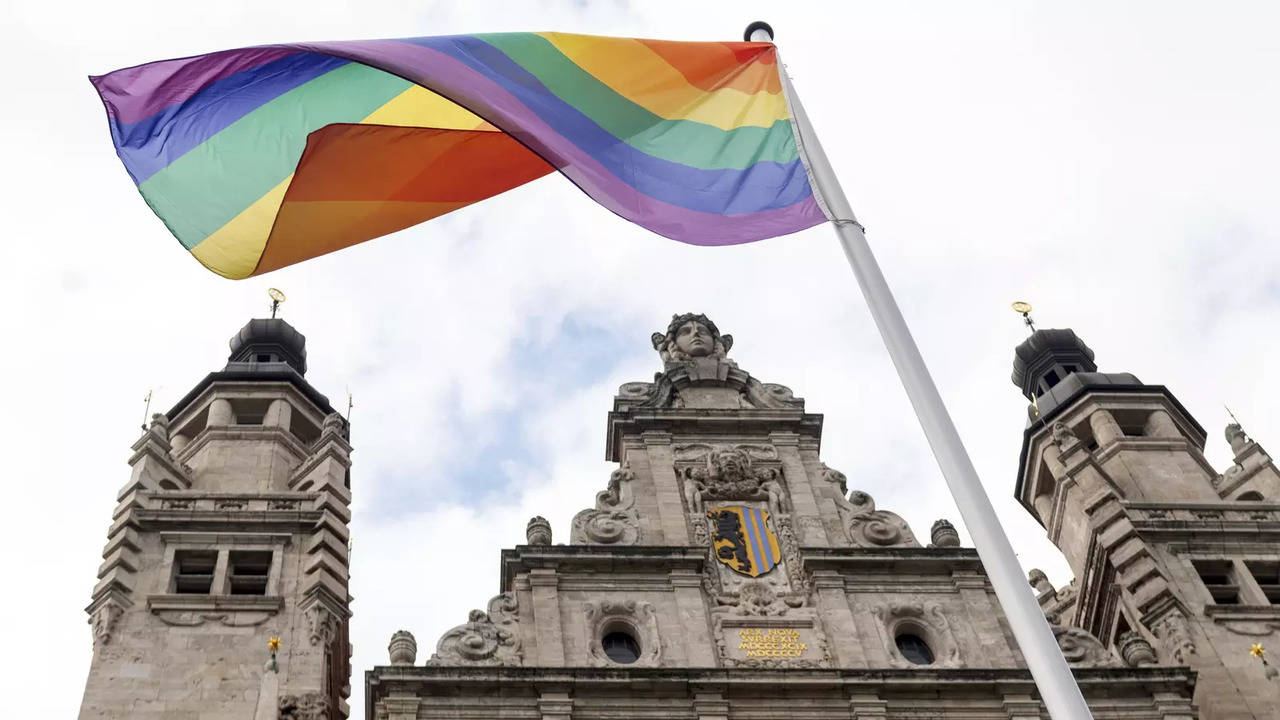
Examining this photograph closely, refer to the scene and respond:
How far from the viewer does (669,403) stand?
28.5 m

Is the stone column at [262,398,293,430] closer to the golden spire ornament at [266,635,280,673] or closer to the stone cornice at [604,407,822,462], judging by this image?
the stone cornice at [604,407,822,462]

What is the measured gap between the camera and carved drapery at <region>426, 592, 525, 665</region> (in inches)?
919

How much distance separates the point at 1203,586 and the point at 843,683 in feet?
24.7

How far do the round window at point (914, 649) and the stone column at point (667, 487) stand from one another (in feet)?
10.8

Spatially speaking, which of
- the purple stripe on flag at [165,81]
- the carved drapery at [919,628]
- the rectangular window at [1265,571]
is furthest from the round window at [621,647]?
the purple stripe on flag at [165,81]

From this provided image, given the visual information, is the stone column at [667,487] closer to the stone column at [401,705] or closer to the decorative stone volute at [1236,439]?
the stone column at [401,705]

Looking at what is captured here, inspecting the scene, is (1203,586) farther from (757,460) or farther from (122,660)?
(122,660)

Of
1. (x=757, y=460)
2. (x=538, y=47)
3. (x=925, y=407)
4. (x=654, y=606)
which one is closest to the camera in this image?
(x=925, y=407)

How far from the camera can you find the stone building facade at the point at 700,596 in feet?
75.8

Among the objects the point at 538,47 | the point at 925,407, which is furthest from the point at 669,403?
the point at 925,407

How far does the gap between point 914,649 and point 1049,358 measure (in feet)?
50.3

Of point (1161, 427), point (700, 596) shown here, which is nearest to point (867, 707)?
point (700, 596)

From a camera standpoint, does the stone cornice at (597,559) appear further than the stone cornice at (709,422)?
No

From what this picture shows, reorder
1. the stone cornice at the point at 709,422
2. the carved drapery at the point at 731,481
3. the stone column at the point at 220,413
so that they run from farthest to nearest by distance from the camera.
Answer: the stone column at the point at 220,413 < the stone cornice at the point at 709,422 < the carved drapery at the point at 731,481
